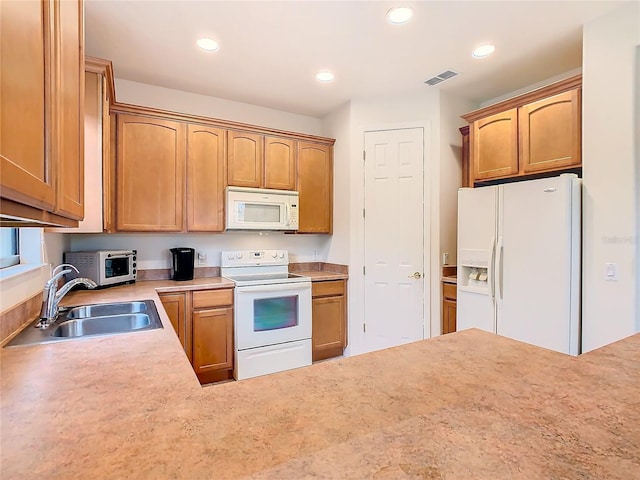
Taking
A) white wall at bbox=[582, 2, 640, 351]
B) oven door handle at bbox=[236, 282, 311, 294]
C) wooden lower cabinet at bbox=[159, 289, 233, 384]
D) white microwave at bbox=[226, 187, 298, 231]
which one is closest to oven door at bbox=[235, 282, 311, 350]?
oven door handle at bbox=[236, 282, 311, 294]

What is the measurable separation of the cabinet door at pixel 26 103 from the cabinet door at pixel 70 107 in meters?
0.08

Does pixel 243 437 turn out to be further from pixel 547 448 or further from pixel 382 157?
pixel 382 157

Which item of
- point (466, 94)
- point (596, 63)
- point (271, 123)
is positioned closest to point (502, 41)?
point (596, 63)

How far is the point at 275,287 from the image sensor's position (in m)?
3.18

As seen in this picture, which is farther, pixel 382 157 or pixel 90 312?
pixel 382 157

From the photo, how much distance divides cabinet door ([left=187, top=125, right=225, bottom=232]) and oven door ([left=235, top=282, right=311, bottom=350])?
0.73 metres

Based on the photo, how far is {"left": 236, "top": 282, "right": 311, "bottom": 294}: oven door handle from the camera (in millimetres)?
3070

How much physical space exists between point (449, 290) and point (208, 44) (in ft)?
9.40

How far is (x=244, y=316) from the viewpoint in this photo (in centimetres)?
305

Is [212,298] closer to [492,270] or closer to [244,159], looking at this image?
[244,159]

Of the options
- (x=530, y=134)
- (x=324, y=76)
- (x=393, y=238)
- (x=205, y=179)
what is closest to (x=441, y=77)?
(x=530, y=134)

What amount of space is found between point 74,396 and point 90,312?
135 cm

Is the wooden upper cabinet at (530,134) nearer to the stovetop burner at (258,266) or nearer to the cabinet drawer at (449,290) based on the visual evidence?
the cabinet drawer at (449,290)

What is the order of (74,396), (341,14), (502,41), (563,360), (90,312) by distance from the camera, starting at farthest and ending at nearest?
(502,41) → (341,14) → (90,312) → (563,360) → (74,396)
